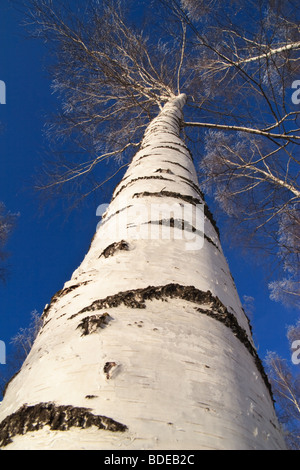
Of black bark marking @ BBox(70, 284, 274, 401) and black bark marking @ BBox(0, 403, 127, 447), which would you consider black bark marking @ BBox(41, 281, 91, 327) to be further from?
black bark marking @ BBox(0, 403, 127, 447)

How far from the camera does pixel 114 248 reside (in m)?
0.88

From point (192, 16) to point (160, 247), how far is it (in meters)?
6.45

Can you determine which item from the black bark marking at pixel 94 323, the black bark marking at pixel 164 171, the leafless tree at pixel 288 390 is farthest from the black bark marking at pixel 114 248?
the leafless tree at pixel 288 390

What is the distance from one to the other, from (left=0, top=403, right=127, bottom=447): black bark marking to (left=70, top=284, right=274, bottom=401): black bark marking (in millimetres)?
227

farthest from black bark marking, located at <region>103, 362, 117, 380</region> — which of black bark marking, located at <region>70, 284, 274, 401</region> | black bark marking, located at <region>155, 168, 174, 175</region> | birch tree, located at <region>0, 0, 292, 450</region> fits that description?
black bark marking, located at <region>155, 168, 174, 175</region>

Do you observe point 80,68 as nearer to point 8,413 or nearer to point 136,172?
point 136,172

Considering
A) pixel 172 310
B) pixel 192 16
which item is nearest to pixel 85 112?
pixel 192 16

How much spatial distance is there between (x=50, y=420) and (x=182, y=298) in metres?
0.35

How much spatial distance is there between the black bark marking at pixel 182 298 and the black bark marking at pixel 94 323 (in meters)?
0.05

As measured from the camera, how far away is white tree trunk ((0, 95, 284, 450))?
1.40 ft

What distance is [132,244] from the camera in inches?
34.7

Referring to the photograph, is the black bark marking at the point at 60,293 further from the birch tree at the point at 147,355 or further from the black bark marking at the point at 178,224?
the black bark marking at the point at 178,224

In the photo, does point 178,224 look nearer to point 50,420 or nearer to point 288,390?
point 50,420

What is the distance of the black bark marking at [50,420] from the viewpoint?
1.39 ft
